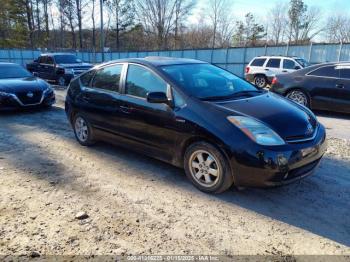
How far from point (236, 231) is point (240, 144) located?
92cm

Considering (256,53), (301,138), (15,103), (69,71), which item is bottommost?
(15,103)

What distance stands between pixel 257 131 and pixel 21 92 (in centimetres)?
755

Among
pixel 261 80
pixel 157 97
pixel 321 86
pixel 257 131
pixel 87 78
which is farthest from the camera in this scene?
pixel 261 80

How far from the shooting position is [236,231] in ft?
11.0

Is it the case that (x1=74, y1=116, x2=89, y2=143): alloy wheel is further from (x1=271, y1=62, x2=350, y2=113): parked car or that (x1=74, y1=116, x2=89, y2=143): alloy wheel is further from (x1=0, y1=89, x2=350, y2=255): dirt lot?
(x1=271, y1=62, x2=350, y2=113): parked car

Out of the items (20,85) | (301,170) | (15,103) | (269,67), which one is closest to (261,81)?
(269,67)

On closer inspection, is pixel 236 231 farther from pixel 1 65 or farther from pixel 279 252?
pixel 1 65

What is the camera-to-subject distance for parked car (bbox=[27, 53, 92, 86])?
52.6 feet

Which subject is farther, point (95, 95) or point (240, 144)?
point (95, 95)

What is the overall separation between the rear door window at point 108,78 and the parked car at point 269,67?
11263 mm

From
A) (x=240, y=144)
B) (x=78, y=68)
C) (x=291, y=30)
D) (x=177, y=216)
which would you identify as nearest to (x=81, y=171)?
(x=177, y=216)

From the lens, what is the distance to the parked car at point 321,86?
29.2ft

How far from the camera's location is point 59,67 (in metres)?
16.2

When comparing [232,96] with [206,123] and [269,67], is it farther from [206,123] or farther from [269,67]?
[269,67]
